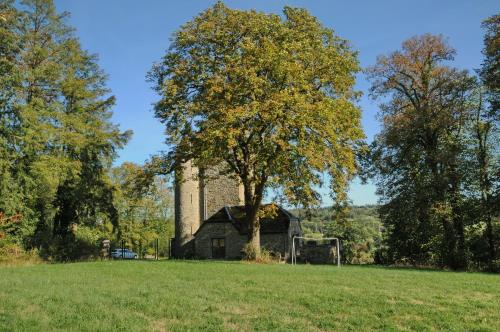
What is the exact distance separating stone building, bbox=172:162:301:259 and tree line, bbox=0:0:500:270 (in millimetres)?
6565

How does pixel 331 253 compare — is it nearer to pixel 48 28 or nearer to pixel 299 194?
pixel 299 194

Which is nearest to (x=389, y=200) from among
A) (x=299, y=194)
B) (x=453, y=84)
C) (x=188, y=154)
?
(x=453, y=84)

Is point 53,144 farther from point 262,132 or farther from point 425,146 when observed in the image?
point 425,146

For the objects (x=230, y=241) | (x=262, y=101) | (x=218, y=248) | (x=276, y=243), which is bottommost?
(x=218, y=248)

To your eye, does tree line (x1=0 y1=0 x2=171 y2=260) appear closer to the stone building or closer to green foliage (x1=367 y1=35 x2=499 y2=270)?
the stone building

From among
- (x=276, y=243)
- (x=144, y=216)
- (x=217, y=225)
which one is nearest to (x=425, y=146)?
(x=276, y=243)

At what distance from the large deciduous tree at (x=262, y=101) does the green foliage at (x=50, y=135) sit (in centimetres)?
927

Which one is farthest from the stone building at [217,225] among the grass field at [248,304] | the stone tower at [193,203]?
the grass field at [248,304]

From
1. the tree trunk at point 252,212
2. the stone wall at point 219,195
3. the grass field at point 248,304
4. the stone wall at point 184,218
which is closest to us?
the grass field at point 248,304

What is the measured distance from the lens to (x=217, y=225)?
141ft

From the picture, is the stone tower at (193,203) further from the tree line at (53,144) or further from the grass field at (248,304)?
the grass field at (248,304)

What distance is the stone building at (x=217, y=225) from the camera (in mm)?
40531

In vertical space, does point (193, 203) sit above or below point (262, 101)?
below

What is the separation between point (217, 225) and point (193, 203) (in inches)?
168
